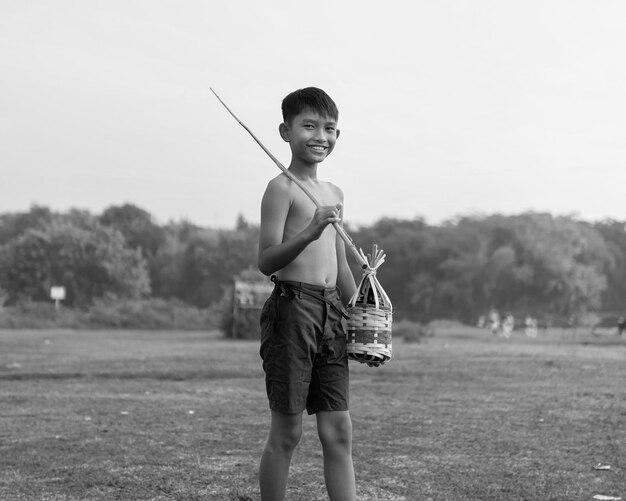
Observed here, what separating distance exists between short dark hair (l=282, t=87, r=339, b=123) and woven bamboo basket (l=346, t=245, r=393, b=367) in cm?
62

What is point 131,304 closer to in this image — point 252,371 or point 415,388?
point 252,371

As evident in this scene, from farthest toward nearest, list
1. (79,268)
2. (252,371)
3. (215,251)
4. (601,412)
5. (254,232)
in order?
(254,232), (215,251), (79,268), (252,371), (601,412)

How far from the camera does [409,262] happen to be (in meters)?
64.2

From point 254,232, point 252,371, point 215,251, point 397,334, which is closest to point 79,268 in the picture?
point 215,251

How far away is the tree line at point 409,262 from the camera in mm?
54938

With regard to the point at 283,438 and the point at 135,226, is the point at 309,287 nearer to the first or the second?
the point at 283,438

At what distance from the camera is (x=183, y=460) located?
17.1 ft

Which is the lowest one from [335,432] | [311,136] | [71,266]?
[335,432]

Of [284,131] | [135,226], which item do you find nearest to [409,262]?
[135,226]

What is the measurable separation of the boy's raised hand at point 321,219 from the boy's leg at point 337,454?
689mm

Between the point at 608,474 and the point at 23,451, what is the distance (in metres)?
3.37

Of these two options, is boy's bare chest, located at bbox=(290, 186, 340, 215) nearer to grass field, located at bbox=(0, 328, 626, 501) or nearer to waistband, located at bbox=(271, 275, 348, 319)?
waistband, located at bbox=(271, 275, 348, 319)

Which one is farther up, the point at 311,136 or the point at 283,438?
the point at 311,136

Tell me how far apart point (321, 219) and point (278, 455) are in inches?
36.3
